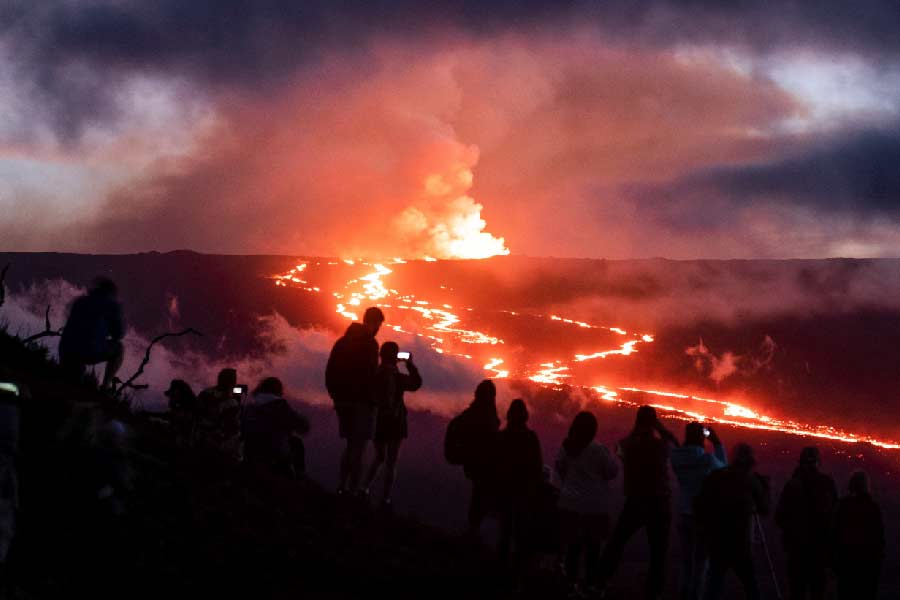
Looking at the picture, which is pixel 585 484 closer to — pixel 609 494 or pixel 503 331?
pixel 609 494

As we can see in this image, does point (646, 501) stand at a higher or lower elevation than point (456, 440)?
lower

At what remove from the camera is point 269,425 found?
15.5 m

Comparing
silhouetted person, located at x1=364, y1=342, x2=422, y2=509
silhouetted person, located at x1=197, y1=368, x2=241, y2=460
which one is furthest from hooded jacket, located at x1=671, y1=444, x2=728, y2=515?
silhouetted person, located at x1=197, y1=368, x2=241, y2=460

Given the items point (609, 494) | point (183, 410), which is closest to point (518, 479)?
point (609, 494)

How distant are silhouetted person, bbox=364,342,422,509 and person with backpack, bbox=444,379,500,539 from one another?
1308mm

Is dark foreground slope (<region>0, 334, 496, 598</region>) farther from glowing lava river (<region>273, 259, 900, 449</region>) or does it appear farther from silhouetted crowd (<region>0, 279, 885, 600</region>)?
glowing lava river (<region>273, 259, 900, 449</region>)

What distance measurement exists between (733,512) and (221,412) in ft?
21.9

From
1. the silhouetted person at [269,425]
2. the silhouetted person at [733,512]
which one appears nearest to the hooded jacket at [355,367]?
the silhouetted person at [269,425]

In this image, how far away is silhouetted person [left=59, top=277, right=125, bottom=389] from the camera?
14992mm

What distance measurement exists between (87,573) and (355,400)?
4.88 metres

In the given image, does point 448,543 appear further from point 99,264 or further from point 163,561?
point 99,264

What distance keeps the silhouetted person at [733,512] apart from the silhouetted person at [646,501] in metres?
0.42

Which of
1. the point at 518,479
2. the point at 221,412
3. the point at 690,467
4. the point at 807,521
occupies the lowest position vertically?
the point at 807,521

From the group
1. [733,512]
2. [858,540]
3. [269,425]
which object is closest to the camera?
[733,512]
